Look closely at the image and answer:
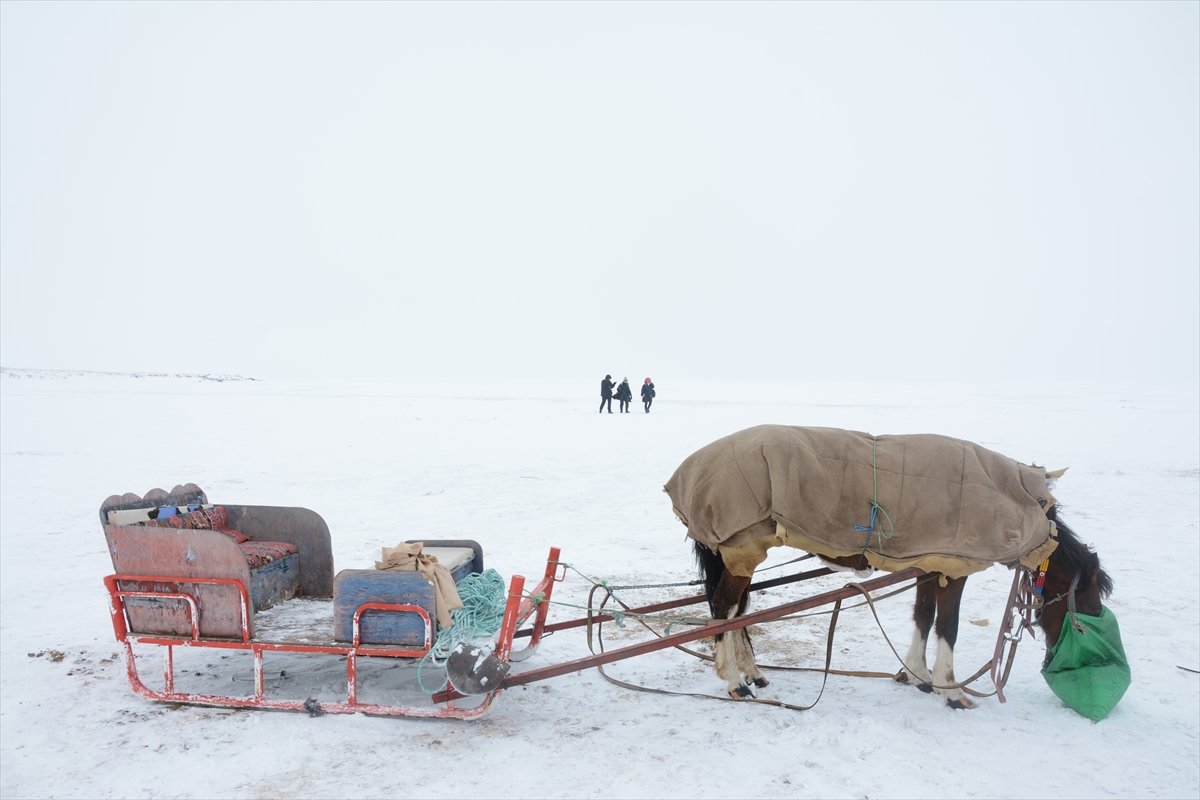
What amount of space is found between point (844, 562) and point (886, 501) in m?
0.53

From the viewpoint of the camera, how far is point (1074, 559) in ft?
14.2

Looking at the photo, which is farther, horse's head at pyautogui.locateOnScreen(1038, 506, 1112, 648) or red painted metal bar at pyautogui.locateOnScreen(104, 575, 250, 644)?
horse's head at pyautogui.locateOnScreen(1038, 506, 1112, 648)

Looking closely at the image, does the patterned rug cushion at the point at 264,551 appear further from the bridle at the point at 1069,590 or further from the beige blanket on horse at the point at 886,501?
the bridle at the point at 1069,590

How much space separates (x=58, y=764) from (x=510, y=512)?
259 inches

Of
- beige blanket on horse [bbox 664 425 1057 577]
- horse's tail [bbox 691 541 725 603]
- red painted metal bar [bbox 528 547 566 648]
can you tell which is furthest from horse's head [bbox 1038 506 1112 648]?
red painted metal bar [bbox 528 547 566 648]

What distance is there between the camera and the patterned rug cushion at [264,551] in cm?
473

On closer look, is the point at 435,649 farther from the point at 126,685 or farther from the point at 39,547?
the point at 39,547

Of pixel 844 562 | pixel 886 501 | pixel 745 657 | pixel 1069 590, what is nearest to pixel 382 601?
pixel 745 657

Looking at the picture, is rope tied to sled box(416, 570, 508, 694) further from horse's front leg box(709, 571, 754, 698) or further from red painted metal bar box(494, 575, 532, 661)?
horse's front leg box(709, 571, 754, 698)

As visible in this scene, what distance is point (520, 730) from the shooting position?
13.3ft

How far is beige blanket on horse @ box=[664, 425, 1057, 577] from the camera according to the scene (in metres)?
4.10

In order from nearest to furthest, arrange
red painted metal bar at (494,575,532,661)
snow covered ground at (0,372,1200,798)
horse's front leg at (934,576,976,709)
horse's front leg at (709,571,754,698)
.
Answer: snow covered ground at (0,372,1200,798)
red painted metal bar at (494,575,532,661)
horse's front leg at (934,576,976,709)
horse's front leg at (709,571,754,698)

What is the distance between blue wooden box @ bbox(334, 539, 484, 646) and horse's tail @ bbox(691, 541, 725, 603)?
176 centimetres

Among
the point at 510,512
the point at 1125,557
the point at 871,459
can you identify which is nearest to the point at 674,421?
the point at 510,512
